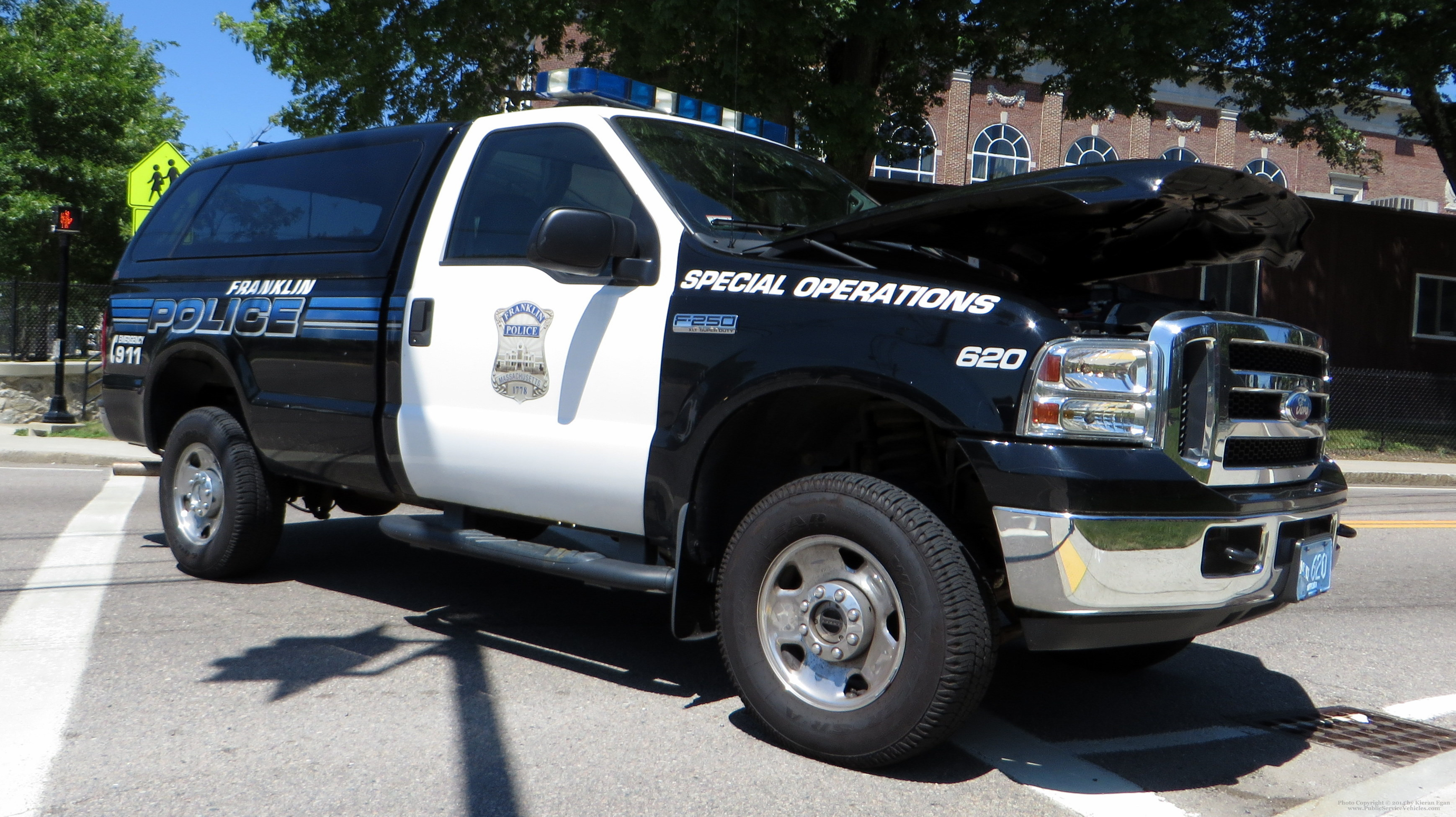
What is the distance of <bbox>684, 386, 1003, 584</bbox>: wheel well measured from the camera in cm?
382

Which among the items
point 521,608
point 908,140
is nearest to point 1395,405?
point 908,140

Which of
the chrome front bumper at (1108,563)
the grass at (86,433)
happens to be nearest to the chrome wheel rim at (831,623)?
the chrome front bumper at (1108,563)

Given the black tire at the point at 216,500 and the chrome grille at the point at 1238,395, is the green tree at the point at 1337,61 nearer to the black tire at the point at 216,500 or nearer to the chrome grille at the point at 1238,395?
the chrome grille at the point at 1238,395

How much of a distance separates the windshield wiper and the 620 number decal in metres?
1.01

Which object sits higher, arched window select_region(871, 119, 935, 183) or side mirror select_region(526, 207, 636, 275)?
arched window select_region(871, 119, 935, 183)

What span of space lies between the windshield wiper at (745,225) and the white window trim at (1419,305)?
25.1 metres

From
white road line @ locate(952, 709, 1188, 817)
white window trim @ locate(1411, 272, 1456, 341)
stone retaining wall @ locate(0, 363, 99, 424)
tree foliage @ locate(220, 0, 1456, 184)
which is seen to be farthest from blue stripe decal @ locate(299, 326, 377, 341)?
white window trim @ locate(1411, 272, 1456, 341)

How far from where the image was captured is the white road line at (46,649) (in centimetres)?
346

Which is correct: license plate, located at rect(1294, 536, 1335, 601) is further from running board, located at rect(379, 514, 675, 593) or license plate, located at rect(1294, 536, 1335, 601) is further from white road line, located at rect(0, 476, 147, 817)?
white road line, located at rect(0, 476, 147, 817)

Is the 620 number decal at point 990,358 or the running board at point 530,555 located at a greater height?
the 620 number decal at point 990,358

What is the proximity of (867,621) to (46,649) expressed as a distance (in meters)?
3.27

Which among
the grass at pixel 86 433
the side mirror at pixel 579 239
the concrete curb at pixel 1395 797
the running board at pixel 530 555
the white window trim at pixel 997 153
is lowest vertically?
the grass at pixel 86 433

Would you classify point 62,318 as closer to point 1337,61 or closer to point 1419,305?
point 1337,61

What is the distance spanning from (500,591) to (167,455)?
5.95 feet
